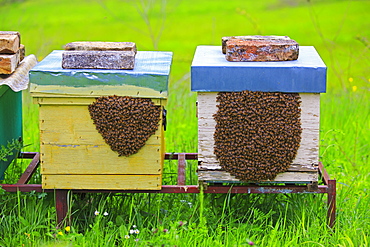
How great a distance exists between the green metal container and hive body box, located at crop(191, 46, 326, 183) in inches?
45.3

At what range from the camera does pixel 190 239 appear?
2627mm

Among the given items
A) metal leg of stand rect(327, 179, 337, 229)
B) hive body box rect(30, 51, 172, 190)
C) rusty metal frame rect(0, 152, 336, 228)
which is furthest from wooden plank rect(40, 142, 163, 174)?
metal leg of stand rect(327, 179, 337, 229)

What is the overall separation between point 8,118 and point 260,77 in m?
1.56

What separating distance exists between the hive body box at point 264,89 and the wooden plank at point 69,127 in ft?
0.88

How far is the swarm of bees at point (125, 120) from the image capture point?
263cm

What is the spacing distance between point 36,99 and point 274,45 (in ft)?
4.17

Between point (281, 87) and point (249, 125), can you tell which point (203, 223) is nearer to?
point (249, 125)

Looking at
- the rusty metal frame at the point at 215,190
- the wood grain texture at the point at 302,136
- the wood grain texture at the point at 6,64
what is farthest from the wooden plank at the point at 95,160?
the wood grain texture at the point at 6,64

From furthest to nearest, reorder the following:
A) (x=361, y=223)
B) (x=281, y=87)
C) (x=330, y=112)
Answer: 1. (x=330, y=112)
2. (x=361, y=223)
3. (x=281, y=87)

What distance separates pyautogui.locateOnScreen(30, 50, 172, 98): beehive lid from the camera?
2604 millimetres

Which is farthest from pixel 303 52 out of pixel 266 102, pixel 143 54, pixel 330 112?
pixel 330 112

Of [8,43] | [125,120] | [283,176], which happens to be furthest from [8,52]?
[283,176]

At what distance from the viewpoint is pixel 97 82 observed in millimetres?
2609

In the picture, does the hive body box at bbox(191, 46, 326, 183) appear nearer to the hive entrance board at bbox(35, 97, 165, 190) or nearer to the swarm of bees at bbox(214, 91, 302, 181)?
the swarm of bees at bbox(214, 91, 302, 181)
